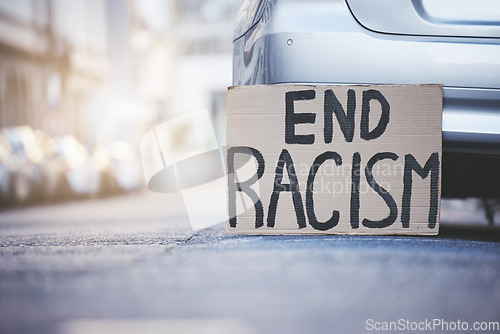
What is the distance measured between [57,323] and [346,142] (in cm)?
155

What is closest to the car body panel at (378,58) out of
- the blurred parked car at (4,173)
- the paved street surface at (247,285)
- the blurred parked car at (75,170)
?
the paved street surface at (247,285)

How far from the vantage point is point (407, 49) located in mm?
2279

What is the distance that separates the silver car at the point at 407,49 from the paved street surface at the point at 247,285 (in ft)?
2.00

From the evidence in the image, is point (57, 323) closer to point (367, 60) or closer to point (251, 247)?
point (251, 247)

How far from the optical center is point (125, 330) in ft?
4.27

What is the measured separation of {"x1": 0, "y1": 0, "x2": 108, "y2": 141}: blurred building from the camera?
15.6m

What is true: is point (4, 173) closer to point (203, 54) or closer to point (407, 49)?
point (407, 49)

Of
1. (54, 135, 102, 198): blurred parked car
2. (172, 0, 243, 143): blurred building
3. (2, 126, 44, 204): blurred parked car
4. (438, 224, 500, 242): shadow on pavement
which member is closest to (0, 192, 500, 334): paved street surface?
(438, 224, 500, 242): shadow on pavement

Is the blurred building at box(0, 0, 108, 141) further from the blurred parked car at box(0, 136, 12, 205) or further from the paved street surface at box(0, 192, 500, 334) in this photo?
the paved street surface at box(0, 192, 500, 334)

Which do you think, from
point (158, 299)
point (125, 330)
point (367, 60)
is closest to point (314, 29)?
point (367, 60)

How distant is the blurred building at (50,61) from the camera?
15.6m

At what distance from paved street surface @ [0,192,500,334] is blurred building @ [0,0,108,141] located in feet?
48.3

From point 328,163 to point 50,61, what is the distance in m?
17.8

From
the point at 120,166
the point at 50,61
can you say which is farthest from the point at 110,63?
the point at 120,166
